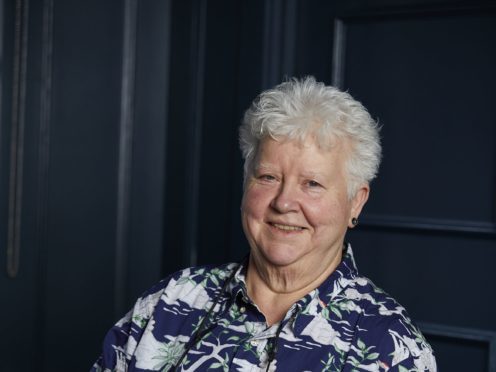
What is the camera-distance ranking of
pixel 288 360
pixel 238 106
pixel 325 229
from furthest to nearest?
pixel 238 106
pixel 325 229
pixel 288 360

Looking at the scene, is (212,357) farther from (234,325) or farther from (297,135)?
(297,135)

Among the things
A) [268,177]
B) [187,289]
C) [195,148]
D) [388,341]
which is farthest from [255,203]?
[195,148]

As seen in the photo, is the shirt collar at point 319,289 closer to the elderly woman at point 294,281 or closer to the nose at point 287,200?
the elderly woman at point 294,281

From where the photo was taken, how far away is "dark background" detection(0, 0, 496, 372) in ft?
7.05

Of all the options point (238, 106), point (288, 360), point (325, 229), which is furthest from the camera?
point (238, 106)

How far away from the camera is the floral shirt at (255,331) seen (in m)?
1.53

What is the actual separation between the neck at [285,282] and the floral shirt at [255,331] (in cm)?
4

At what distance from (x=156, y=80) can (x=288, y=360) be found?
1.27m

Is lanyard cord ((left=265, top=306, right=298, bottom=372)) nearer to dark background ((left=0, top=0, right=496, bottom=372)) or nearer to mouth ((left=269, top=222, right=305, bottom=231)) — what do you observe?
mouth ((left=269, top=222, right=305, bottom=231))

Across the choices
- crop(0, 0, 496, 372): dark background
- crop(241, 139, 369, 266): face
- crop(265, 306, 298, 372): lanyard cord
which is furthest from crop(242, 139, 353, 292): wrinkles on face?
crop(0, 0, 496, 372): dark background

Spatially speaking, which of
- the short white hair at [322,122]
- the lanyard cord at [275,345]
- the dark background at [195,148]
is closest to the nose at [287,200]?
the short white hair at [322,122]

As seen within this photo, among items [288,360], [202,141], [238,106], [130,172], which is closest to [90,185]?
[130,172]

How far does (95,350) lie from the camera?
2.49 m

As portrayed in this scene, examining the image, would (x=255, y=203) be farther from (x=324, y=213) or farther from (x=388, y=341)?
(x=388, y=341)
